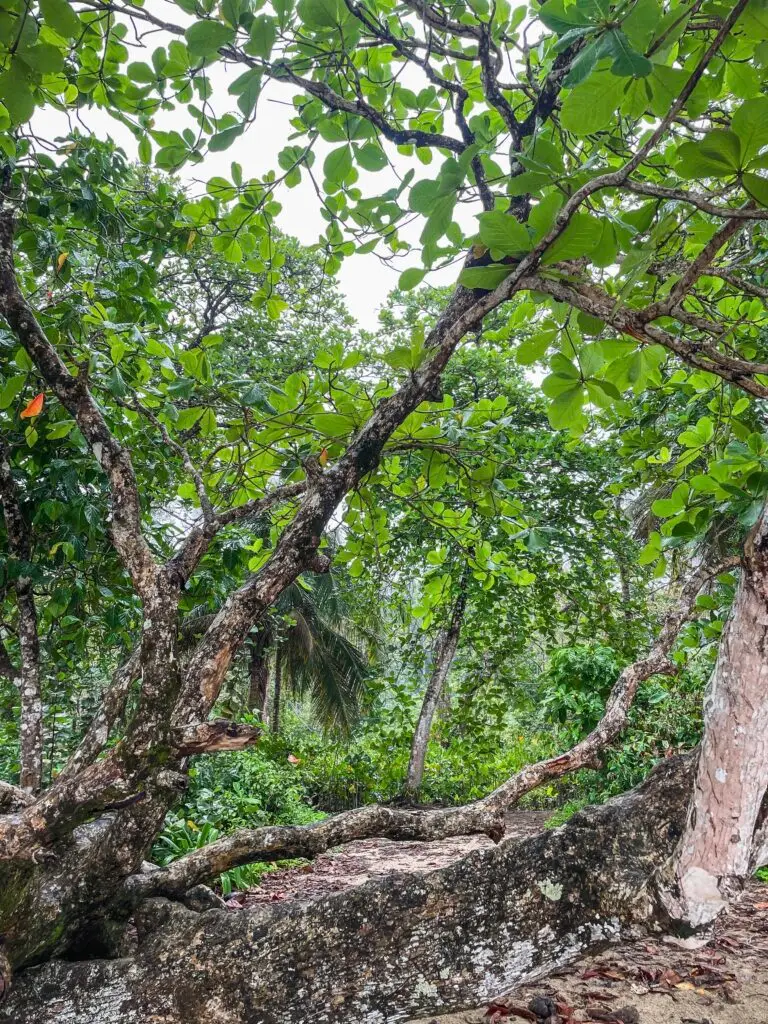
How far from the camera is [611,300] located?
1269 millimetres

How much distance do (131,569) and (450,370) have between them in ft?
21.9

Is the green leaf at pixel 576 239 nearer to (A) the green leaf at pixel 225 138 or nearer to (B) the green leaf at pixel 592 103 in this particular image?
(B) the green leaf at pixel 592 103

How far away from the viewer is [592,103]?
3.04ft

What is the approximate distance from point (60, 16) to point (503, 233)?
803 millimetres

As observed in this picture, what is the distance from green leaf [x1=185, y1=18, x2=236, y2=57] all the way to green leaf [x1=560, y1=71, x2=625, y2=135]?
26.7 inches

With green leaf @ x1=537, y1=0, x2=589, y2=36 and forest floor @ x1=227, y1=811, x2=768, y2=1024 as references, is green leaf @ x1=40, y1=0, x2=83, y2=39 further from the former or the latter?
forest floor @ x1=227, y1=811, x2=768, y2=1024

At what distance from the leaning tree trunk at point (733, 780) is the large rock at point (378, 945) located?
7cm

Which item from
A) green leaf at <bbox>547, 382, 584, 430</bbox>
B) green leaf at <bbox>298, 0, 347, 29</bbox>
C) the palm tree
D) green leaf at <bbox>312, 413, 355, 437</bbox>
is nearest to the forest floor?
green leaf at <bbox>547, 382, 584, 430</bbox>

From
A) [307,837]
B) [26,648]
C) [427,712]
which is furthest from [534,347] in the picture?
[427,712]

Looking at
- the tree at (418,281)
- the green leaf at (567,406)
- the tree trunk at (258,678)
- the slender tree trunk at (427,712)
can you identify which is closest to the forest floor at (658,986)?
the tree at (418,281)

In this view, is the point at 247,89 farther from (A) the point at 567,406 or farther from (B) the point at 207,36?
(A) the point at 567,406

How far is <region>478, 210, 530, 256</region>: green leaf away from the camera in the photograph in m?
1.02

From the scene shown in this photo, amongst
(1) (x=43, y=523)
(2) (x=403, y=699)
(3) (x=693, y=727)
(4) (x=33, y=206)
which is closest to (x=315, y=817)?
(2) (x=403, y=699)

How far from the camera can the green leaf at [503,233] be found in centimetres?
102
